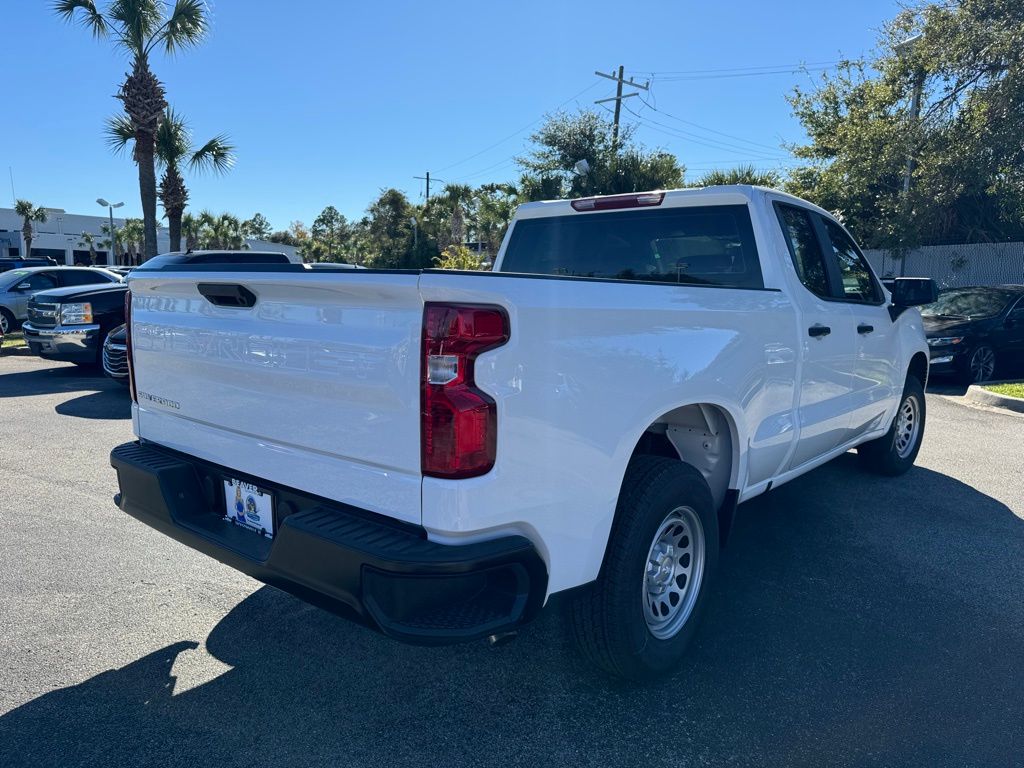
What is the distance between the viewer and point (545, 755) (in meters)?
2.44

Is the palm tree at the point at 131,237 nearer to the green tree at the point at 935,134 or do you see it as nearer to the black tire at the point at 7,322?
the black tire at the point at 7,322

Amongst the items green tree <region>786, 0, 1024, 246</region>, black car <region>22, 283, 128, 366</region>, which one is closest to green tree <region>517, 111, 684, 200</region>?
green tree <region>786, 0, 1024, 246</region>

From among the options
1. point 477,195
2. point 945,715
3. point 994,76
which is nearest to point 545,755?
point 945,715

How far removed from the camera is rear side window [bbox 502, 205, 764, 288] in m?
3.84

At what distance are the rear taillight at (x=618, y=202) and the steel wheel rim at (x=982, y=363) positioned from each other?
945 cm

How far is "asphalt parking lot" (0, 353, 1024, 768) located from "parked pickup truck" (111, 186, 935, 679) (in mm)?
332

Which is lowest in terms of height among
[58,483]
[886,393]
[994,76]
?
[58,483]

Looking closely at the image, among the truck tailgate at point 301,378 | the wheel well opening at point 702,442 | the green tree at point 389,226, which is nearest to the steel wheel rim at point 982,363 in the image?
the wheel well opening at point 702,442

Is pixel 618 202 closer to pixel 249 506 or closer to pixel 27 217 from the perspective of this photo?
pixel 249 506

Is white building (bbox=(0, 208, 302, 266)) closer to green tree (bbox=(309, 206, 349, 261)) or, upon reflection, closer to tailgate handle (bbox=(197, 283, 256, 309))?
green tree (bbox=(309, 206, 349, 261))

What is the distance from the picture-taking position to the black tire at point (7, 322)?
1498cm

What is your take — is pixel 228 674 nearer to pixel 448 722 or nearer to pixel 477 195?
pixel 448 722

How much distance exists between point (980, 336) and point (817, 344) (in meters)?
9.10

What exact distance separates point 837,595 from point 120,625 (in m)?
3.44
